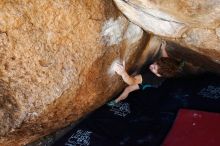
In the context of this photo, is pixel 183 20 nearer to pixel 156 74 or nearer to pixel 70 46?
pixel 70 46

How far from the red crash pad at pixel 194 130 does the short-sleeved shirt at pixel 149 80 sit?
61cm

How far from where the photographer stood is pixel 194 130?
3.89m

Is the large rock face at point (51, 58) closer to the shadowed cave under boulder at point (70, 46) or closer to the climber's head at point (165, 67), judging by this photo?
the shadowed cave under boulder at point (70, 46)

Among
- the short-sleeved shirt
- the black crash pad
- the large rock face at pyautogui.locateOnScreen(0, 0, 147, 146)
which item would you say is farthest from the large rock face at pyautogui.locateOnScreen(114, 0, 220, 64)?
the short-sleeved shirt

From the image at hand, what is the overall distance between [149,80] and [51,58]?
1.86m

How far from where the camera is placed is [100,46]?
337cm

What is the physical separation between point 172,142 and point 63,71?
1501mm

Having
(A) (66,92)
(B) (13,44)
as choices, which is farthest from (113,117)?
(B) (13,44)

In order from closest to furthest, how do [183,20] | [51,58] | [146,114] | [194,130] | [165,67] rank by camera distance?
[51,58] → [183,20] → [194,130] → [146,114] → [165,67]

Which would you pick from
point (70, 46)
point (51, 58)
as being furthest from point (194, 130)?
point (51, 58)

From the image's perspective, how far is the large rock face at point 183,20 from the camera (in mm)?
2912

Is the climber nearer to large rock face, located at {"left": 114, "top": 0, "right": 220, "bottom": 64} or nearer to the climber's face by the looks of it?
the climber's face

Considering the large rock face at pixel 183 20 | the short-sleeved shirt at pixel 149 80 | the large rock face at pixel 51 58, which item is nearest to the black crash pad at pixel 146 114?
the short-sleeved shirt at pixel 149 80

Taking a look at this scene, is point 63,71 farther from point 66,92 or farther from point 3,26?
point 3,26
